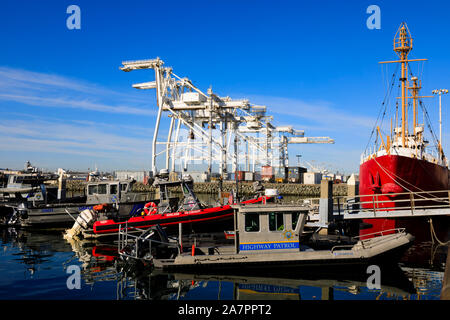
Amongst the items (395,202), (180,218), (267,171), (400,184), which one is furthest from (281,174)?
(180,218)

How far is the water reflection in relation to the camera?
10.9m

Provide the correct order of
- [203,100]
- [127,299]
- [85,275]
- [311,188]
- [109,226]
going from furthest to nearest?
[311,188] → [203,100] → [109,226] → [85,275] → [127,299]

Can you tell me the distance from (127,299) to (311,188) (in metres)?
52.3

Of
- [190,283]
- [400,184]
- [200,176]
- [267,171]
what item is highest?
[267,171]

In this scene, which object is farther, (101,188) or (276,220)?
(101,188)

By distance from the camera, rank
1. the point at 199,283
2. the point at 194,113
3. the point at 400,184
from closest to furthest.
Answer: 1. the point at 199,283
2. the point at 400,184
3. the point at 194,113

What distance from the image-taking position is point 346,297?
423 inches

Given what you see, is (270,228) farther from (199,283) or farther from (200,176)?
(200,176)

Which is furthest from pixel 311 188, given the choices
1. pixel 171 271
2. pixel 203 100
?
pixel 171 271

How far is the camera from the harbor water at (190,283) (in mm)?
10906

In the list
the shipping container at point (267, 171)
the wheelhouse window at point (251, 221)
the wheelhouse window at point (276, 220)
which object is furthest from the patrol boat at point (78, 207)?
the shipping container at point (267, 171)

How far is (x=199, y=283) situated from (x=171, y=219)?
22.8 feet

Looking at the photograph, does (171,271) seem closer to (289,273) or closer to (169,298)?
(169,298)

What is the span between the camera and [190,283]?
12.0 meters
